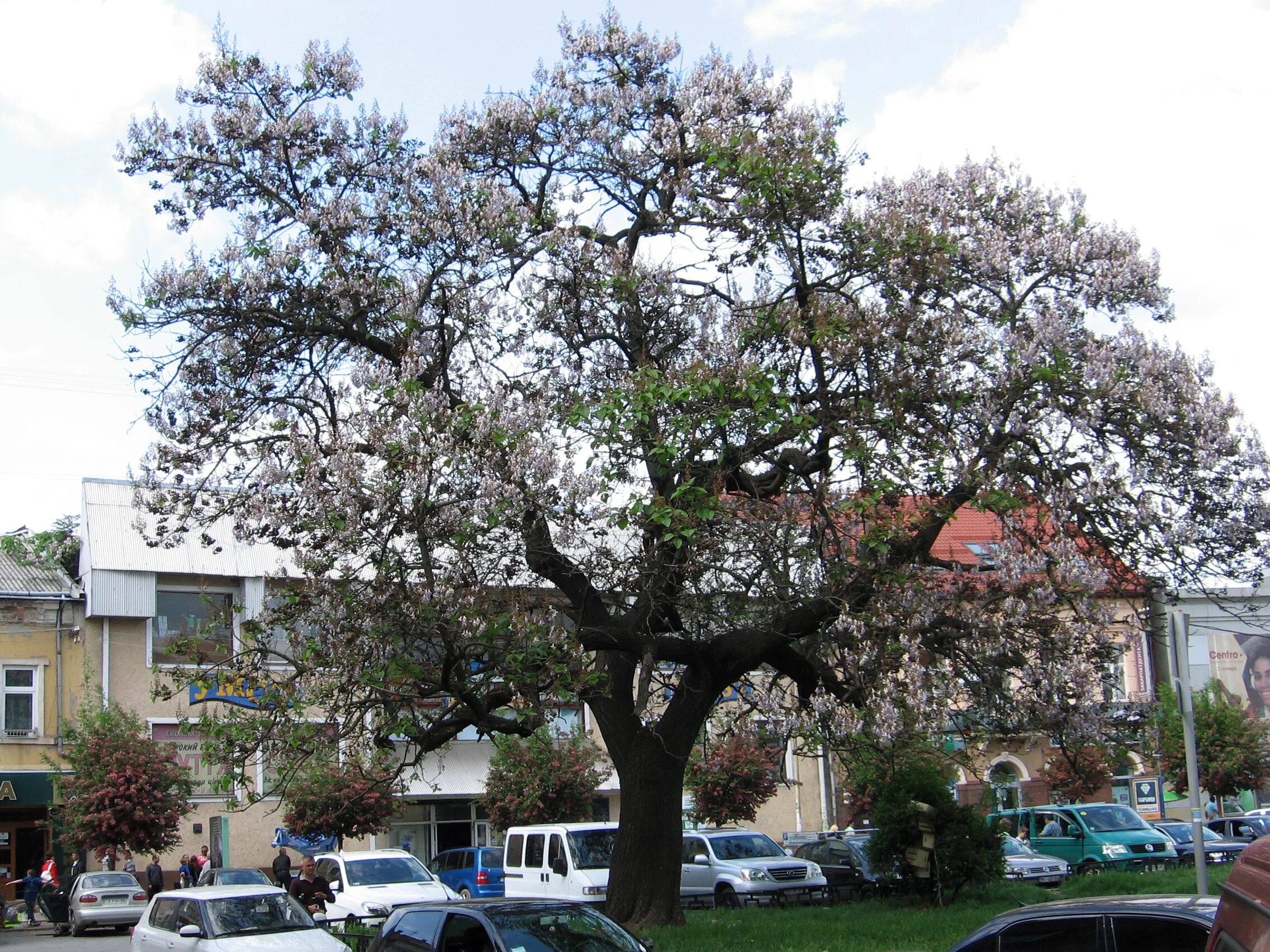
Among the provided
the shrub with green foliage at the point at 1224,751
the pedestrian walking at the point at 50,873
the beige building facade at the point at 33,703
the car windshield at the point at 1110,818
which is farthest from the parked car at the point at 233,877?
the shrub with green foliage at the point at 1224,751

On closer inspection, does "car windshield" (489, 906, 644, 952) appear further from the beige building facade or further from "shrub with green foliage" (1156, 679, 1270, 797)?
"shrub with green foliage" (1156, 679, 1270, 797)

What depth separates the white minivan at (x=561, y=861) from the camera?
22.2 metres

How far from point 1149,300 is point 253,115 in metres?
11.8

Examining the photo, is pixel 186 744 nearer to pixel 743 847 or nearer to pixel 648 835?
pixel 743 847

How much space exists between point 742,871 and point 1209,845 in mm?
12097

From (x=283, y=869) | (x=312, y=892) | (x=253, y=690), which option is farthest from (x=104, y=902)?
(x=253, y=690)

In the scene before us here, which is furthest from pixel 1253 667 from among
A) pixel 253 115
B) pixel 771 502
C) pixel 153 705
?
pixel 253 115

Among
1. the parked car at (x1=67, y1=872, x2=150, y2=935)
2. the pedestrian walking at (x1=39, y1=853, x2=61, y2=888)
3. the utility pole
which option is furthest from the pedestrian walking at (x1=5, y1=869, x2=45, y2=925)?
the utility pole

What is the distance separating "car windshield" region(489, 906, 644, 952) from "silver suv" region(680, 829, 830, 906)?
14.0m

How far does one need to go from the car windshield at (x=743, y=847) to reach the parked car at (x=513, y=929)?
1607 cm

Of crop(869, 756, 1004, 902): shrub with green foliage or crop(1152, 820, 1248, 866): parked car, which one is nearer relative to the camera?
crop(869, 756, 1004, 902): shrub with green foliage

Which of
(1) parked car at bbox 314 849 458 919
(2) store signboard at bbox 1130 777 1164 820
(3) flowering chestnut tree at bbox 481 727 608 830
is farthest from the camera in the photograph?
(3) flowering chestnut tree at bbox 481 727 608 830

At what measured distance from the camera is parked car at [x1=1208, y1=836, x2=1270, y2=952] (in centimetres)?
307

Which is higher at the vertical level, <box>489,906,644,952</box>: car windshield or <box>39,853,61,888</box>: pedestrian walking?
<box>489,906,644,952</box>: car windshield
